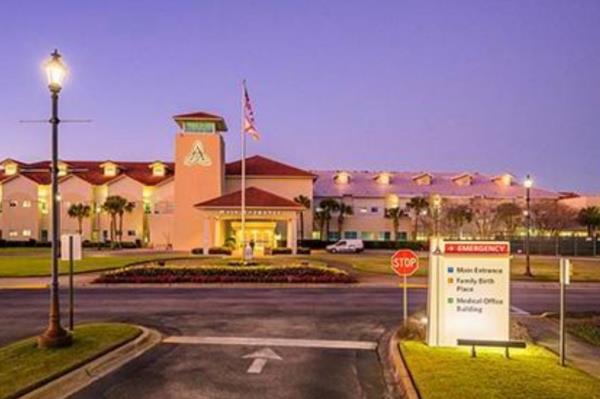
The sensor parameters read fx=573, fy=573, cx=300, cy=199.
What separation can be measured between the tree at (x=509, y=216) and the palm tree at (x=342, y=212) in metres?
19.1

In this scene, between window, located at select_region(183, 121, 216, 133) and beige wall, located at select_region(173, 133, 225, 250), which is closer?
beige wall, located at select_region(173, 133, 225, 250)

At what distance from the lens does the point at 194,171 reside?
208 ft

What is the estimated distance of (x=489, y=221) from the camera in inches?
2921

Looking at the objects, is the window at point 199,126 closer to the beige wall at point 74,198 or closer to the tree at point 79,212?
the tree at point 79,212

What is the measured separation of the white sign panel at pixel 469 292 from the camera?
40.3ft

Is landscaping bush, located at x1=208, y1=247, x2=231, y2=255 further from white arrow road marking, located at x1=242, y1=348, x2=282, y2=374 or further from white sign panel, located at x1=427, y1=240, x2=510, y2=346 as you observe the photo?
white sign panel, located at x1=427, y1=240, x2=510, y2=346

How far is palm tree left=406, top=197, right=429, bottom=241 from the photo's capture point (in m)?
75.7

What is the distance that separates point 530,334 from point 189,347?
857 cm

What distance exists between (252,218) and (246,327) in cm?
4277

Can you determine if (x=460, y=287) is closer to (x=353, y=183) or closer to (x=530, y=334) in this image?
(x=530, y=334)

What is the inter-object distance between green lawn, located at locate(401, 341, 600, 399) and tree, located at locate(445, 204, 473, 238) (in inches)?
2464

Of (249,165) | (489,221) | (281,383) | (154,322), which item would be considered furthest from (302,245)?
(281,383)

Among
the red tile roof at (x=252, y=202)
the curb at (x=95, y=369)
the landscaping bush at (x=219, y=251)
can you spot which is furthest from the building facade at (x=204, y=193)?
the curb at (x=95, y=369)

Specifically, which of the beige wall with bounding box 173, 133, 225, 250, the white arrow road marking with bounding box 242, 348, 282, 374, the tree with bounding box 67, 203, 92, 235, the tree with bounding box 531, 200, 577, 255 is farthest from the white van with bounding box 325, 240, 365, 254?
the white arrow road marking with bounding box 242, 348, 282, 374
